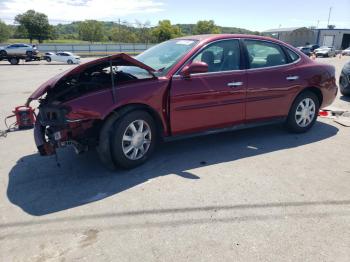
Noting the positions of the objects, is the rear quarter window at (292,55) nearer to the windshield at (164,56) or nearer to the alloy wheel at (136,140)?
the windshield at (164,56)

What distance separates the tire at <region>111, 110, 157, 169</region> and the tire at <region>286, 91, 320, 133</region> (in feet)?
8.57

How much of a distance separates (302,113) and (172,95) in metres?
2.67

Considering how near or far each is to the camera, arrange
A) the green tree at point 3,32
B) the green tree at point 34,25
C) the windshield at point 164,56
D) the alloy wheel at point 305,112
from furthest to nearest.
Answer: the green tree at point 3,32
the green tree at point 34,25
the alloy wheel at point 305,112
the windshield at point 164,56

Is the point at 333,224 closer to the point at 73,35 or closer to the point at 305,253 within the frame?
the point at 305,253

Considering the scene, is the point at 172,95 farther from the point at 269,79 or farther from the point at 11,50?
the point at 11,50

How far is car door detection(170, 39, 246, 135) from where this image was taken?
4.19 m

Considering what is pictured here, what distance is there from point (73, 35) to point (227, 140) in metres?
116

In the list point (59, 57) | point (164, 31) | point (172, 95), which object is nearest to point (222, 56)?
point (172, 95)

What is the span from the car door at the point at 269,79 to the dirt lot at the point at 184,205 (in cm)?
60

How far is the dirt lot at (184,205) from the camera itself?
2588 millimetres

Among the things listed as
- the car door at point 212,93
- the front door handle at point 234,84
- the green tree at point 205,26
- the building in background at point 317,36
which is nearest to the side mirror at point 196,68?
the car door at point 212,93

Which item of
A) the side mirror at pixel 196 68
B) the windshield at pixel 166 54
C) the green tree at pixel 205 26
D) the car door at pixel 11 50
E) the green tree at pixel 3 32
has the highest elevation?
the green tree at pixel 205 26

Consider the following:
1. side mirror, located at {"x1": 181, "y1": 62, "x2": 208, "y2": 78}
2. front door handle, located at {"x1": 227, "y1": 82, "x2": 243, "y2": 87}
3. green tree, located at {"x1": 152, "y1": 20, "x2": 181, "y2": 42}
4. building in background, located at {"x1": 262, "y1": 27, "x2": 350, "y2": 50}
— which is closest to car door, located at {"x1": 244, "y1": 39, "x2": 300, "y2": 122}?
front door handle, located at {"x1": 227, "y1": 82, "x2": 243, "y2": 87}

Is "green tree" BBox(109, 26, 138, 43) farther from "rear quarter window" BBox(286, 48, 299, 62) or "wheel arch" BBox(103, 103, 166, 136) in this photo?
"wheel arch" BBox(103, 103, 166, 136)
